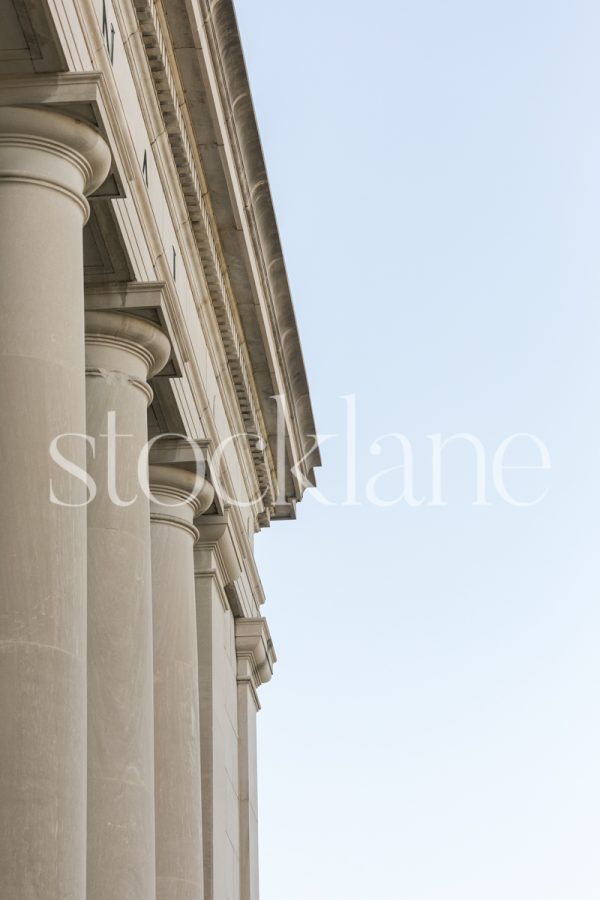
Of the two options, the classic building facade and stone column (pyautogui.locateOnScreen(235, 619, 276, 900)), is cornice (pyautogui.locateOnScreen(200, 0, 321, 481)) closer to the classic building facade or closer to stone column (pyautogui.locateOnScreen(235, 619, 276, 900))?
the classic building facade

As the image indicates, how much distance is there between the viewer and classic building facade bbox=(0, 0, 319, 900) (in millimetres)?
54062

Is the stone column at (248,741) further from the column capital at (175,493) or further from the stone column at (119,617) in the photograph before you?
the stone column at (119,617)

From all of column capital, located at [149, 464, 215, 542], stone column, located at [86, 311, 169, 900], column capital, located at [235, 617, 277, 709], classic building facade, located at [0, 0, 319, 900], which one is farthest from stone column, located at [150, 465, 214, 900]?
column capital, located at [235, 617, 277, 709]

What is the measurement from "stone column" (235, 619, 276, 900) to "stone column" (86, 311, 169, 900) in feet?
135

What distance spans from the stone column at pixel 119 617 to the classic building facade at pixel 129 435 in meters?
0.10

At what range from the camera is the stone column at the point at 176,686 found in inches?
3204

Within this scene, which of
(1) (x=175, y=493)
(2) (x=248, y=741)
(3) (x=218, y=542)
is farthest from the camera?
(2) (x=248, y=741)

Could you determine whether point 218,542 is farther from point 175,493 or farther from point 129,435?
point 129,435

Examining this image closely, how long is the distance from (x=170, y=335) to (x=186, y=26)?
16.8 metres

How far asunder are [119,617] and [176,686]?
47.3 feet

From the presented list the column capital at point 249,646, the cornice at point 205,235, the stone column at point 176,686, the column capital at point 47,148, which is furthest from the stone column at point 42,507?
the column capital at point 249,646

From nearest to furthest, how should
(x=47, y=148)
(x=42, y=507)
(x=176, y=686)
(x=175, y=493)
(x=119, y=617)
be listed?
(x=42, y=507) < (x=47, y=148) < (x=119, y=617) < (x=176, y=686) < (x=175, y=493)

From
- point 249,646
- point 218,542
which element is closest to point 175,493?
point 218,542

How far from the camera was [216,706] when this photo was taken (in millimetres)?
99562
